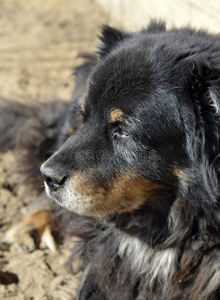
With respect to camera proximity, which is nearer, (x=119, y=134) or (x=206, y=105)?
(x=206, y=105)

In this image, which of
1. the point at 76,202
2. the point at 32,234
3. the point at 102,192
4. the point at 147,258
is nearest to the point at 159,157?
the point at 102,192

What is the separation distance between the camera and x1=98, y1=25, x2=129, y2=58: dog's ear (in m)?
2.71

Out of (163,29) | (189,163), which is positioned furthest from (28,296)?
(163,29)

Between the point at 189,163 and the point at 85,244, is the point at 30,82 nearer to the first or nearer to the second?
the point at 85,244

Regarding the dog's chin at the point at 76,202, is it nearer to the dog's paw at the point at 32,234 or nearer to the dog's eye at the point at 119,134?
the dog's eye at the point at 119,134

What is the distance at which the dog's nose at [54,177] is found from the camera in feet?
7.19

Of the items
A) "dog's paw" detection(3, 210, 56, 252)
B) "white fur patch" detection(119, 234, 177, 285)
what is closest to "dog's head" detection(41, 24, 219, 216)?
"white fur patch" detection(119, 234, 177, 285)

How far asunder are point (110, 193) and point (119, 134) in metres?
0.33

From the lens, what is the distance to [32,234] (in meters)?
3.15

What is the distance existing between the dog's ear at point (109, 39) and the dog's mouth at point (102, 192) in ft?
3.08

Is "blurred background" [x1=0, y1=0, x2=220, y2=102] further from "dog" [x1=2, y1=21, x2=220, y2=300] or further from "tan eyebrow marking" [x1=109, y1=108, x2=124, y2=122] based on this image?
"tan eyebrow marking" [x1=109, y1=108, x2=124, y2=122]

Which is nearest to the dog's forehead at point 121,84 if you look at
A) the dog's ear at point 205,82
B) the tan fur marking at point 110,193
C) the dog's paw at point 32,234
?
the dog's ear at point 205,82

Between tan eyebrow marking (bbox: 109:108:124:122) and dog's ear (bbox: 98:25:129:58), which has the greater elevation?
dog's ear (bbox: 98:25:129:58)

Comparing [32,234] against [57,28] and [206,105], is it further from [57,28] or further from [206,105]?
[57,28]
